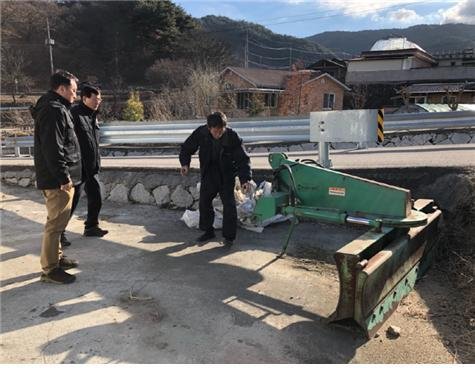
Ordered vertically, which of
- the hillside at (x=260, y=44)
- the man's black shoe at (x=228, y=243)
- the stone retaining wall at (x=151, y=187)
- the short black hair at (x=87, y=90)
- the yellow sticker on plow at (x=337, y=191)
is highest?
the hillside at (x=260, y=44)

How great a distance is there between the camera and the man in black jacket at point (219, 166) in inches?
192

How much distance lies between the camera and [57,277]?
154 inches

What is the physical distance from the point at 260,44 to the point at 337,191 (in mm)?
70517

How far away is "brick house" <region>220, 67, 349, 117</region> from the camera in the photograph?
29641 millimetres

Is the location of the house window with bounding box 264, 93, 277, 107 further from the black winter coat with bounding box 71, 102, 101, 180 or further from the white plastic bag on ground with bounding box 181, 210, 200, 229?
the black winter coat with bounding box 71, 102, 101, 180

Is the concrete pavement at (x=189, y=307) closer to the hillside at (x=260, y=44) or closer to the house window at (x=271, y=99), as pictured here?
the house window at (x=271, y=99)

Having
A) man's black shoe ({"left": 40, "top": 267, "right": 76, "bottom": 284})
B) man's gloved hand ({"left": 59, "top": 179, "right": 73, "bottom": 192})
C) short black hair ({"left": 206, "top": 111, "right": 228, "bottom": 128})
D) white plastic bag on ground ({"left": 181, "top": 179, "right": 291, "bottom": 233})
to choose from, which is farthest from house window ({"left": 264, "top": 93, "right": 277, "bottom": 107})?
man's black shoe ({"left": 40, "top": 267, "right": 76, "bottom": 284})

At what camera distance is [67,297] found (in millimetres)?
3646

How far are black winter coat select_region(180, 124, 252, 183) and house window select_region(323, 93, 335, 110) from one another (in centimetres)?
3223

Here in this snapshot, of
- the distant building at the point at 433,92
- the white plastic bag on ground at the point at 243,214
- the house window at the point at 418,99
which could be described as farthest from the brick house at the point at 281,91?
the white plastic bag on ground at the point at 243,214

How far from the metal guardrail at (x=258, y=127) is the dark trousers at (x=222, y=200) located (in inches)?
163

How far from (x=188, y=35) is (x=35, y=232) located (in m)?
45.3

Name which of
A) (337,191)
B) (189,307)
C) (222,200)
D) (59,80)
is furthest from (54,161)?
(337,191)

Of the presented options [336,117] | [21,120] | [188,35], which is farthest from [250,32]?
[336,117]
